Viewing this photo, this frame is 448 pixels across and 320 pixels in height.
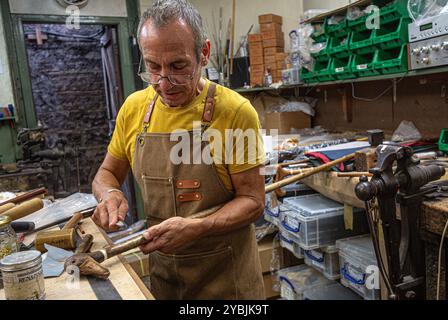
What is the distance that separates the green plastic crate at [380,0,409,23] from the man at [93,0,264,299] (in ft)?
4.90

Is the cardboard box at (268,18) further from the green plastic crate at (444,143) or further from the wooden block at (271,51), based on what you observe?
the green plastic crate at (444,143)

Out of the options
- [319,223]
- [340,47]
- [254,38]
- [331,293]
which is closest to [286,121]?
[254,38]

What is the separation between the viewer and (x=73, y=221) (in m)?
1.39

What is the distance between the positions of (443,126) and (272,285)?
163cm

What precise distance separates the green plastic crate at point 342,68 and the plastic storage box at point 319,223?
1018 millimetres

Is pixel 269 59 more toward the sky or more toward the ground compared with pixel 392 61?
more toward the sky

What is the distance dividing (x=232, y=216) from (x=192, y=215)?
0.15 metres

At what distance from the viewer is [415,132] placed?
8.55 feet

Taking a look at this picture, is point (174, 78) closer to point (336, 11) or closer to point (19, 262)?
point (19, 262)

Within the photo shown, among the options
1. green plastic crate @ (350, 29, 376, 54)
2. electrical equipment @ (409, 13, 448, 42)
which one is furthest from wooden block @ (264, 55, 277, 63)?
electrical equipment @ (409, 13, 448, 42)

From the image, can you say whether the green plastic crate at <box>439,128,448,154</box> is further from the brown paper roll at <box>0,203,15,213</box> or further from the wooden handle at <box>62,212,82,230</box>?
the brown paper roll at <box>0,203,15,213</box>

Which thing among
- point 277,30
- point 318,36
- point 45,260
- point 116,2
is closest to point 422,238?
point 45,260

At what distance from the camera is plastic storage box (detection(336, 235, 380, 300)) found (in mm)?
1898
